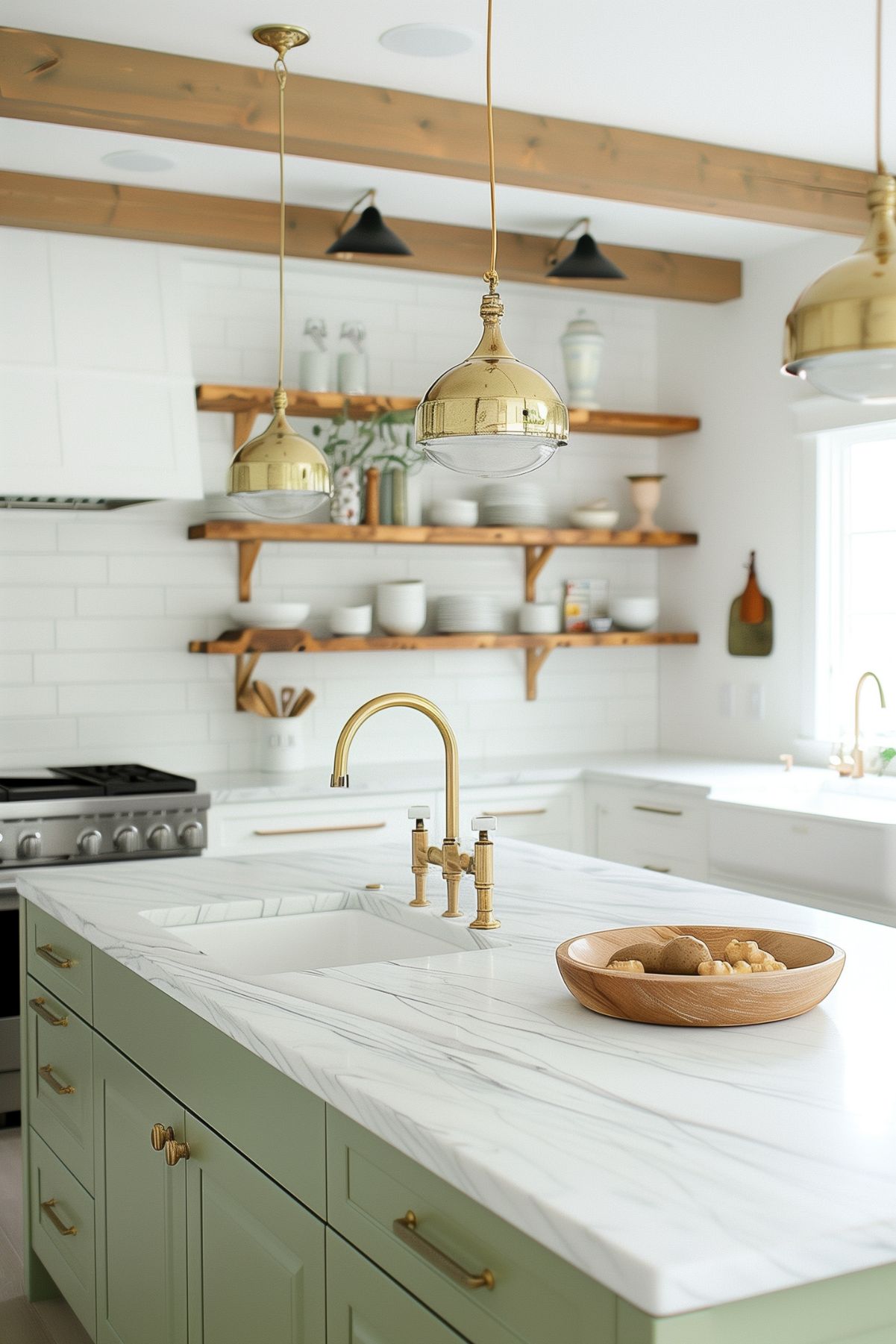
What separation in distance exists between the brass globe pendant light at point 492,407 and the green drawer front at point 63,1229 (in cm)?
158

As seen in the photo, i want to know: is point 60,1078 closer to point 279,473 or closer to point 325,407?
point 279,473

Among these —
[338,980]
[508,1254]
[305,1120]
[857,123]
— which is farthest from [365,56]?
[508,1254]

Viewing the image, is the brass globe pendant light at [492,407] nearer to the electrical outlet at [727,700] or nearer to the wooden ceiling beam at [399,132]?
the wooden ceiling beam at [399,132]

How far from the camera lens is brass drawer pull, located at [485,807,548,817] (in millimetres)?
5016

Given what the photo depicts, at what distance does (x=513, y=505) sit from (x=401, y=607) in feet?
2.04

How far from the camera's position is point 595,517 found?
18.4 ft

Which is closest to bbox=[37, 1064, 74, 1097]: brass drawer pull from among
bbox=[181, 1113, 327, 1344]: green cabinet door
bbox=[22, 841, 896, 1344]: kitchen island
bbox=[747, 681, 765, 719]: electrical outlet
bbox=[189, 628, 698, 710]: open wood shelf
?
bbox=[22, 841, 896, 1344]: kitchen island

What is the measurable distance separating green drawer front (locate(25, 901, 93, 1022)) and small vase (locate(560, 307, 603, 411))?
3.26m

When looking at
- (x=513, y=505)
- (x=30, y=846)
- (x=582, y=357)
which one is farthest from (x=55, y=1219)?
(x=582, y=357)

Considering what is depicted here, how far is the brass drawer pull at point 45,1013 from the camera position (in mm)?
2788

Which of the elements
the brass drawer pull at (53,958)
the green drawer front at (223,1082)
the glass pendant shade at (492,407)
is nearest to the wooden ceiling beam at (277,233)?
the brass drawer pull at (53,958)

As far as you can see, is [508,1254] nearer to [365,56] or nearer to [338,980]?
[338,980]

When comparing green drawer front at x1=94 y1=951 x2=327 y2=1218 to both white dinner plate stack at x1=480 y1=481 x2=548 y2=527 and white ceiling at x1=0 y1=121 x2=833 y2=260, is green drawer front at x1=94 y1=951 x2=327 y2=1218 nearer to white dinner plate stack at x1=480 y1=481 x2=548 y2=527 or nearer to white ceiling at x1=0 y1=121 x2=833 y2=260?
white ceiling at x1=0 y1=121 x2=833 y2=260

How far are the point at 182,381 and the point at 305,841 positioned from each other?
1.57 metres
